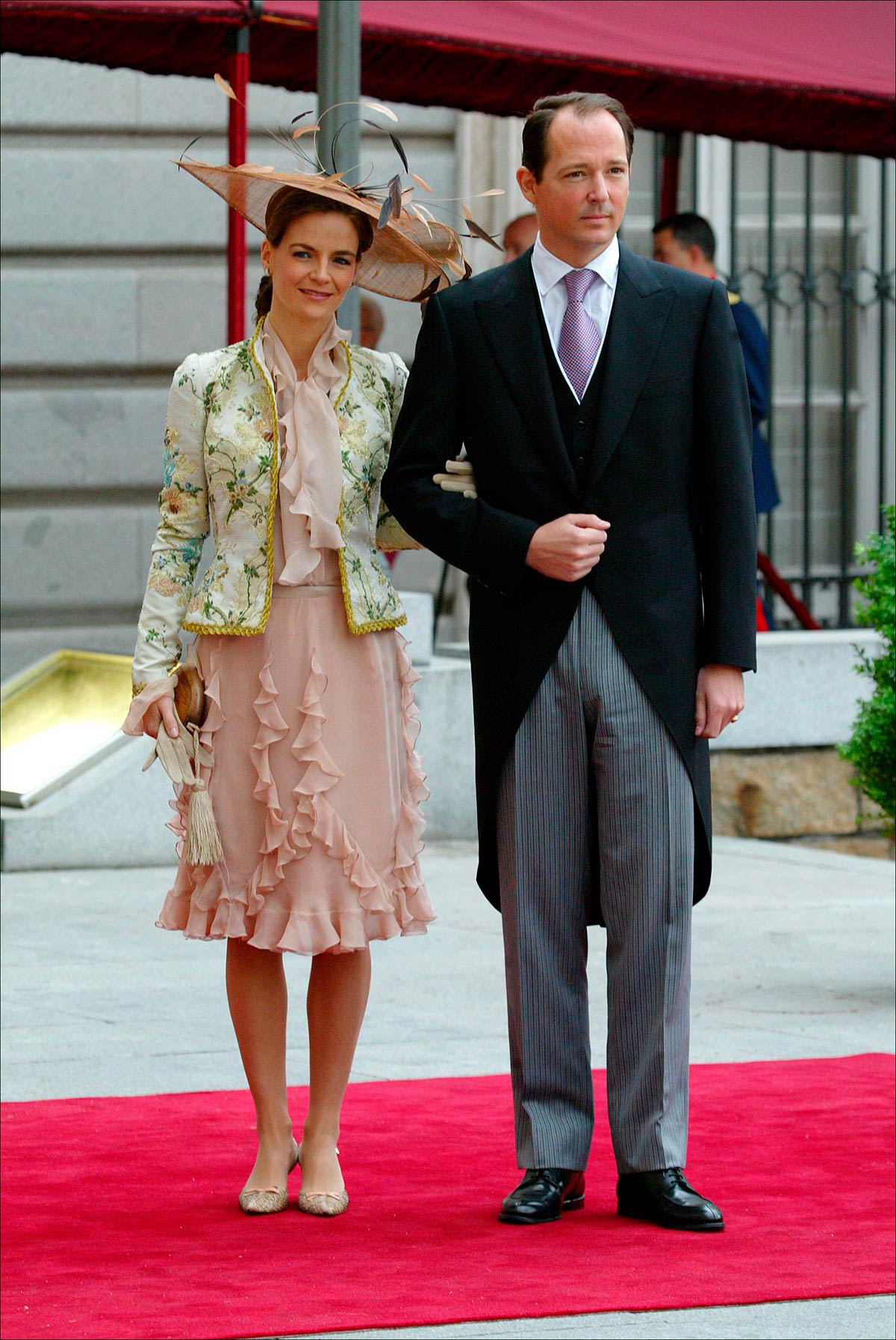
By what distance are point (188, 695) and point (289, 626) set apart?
0.23 meters

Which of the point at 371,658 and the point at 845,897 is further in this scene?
the point at 845,897

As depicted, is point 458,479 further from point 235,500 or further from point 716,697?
point 716,697

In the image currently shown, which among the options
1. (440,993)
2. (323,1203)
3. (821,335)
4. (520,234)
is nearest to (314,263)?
(323,1203)

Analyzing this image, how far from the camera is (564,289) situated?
13.5 feet

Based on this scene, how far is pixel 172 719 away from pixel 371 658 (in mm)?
392

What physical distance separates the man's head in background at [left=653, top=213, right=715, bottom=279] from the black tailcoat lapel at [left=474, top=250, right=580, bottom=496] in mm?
4722

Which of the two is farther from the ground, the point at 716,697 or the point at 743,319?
the point at 743,319

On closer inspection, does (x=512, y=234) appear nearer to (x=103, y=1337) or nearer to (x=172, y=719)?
(x=172, y=719)

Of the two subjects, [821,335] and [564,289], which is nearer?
[564,289]

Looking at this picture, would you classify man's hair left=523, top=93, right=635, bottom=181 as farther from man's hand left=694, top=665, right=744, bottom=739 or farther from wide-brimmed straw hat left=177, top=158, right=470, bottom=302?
man's hand left=694, top=665, right=744, bottom=739

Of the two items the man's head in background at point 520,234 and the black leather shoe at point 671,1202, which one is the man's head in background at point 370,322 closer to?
the man's head in background at point 520,234

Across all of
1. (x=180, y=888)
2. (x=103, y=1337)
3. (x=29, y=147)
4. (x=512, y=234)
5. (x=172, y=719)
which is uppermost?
(x=29, y=147)

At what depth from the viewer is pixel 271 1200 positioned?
171 inches

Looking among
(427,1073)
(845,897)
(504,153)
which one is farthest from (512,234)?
(427,1073)
